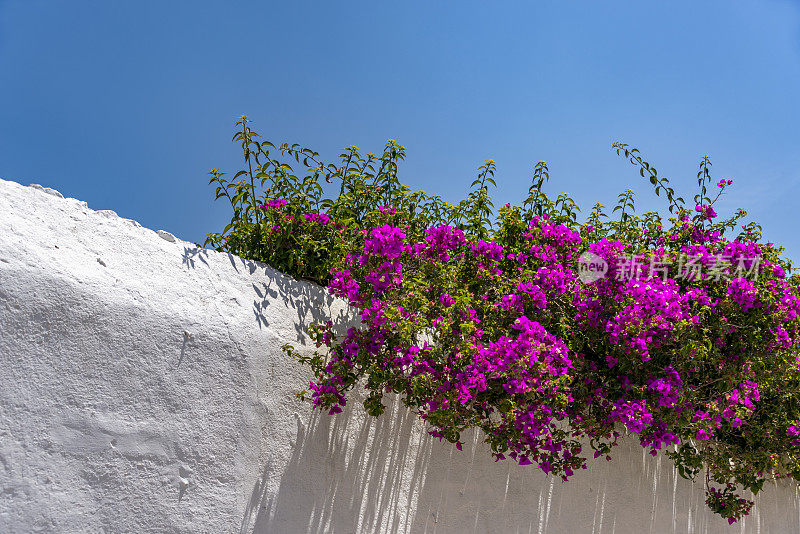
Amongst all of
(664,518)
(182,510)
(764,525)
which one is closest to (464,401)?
(182,510)

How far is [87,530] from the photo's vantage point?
3.73 metres

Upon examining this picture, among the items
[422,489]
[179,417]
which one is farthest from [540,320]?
[179,417]

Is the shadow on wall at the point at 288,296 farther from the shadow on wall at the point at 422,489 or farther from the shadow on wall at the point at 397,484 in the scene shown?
the shadow on wall at the point at 422,489

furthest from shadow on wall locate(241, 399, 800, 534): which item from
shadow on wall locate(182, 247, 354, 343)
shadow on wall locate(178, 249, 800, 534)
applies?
shadow on wall locate(182, 247, 354, 343)

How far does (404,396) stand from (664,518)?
3049 millimetres

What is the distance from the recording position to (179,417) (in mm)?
4105

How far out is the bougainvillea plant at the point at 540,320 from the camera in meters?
4.64

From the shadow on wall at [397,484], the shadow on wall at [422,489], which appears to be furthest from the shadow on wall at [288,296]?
the shadow on wall at [422,489]

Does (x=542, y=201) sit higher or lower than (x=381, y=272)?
higher

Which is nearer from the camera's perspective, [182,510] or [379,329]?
[182,510]

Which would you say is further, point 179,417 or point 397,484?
point 397,484

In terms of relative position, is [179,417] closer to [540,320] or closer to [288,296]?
[288,296]

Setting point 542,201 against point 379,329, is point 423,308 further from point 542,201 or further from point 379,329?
point 542,201

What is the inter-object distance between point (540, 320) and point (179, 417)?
109 inches
